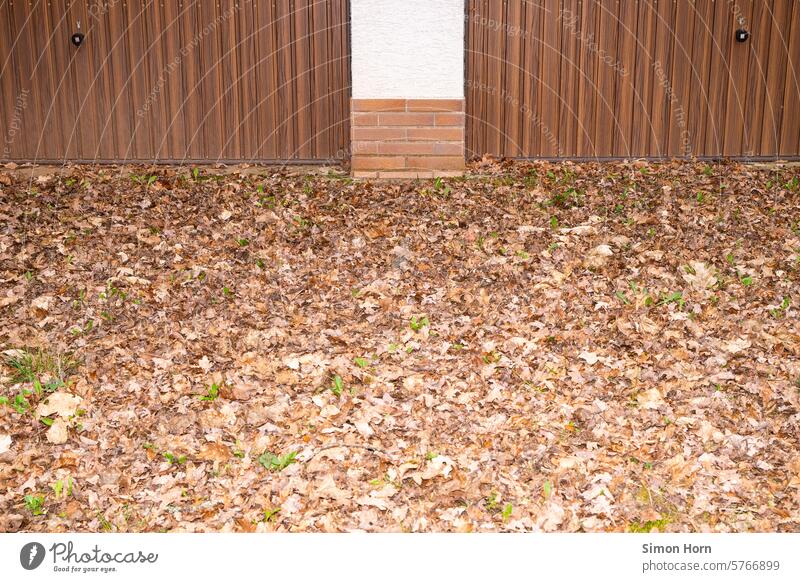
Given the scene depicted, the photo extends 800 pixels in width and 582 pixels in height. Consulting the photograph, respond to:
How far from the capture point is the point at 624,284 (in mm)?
5652

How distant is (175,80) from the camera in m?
8.26

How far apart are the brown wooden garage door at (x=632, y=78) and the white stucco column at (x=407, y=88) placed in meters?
0.52

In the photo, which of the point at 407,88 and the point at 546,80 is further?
the point at 546,80

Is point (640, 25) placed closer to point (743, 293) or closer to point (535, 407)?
point (743, 293)

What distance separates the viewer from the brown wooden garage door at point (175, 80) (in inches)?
320

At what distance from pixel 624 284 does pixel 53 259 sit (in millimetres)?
4171

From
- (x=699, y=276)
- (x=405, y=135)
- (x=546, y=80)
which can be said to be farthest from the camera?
(x=546, y=80)

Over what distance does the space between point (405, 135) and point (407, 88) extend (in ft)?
1.44

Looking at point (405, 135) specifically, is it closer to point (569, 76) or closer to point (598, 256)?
point (569, 76)

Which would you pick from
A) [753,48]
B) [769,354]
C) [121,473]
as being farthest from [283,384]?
[753,48]

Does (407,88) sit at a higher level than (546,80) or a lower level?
lower

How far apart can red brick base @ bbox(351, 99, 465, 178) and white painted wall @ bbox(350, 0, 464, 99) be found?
0.10 m

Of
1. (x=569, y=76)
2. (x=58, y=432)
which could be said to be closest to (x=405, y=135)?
(x=569, y=76)

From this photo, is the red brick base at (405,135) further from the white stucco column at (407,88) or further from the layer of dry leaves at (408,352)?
the layer of dry leaves at (408,352)
